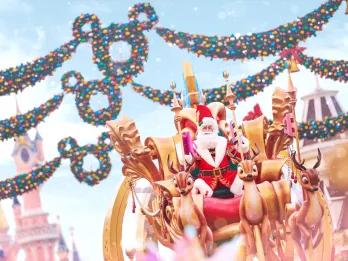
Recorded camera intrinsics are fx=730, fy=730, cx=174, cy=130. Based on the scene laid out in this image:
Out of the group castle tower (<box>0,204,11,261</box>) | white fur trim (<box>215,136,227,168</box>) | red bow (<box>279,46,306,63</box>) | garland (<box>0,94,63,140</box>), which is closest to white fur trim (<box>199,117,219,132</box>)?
white fur trim (<box>215,136,227,168</box>)

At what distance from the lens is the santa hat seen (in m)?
4.75

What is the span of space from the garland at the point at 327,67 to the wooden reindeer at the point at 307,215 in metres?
6.14

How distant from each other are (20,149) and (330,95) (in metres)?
10.9

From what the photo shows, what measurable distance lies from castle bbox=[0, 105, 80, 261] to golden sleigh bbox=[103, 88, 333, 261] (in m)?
12.5

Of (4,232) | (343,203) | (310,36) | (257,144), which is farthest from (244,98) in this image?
(4,232)

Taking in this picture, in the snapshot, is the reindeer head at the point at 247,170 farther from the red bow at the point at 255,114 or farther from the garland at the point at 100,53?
the garland at the point at 100,53

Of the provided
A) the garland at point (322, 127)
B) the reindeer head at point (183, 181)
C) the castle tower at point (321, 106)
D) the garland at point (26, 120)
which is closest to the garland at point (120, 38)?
the garland at point (26, 120)

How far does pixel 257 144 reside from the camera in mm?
4965

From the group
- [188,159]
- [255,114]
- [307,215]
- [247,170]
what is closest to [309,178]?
[307,215]

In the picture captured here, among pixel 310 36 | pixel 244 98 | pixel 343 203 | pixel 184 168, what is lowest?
pixel 343 203

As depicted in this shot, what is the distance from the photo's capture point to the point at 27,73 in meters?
9.88

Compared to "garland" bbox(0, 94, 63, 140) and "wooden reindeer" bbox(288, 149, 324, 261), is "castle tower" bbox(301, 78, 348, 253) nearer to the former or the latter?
"garland" bbox(0, 94, 63, 140)

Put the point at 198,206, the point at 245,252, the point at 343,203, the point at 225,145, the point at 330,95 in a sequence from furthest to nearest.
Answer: the point at 330,95 < the point at 343,203 < the point at 225,145 < the point at 198,206 < the point at 245,252

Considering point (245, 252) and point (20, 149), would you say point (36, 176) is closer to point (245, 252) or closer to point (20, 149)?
point (245, 252)
